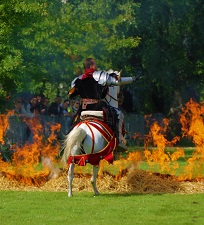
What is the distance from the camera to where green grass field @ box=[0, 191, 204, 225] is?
1566 cm

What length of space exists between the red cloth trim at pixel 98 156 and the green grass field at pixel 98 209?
0.67m

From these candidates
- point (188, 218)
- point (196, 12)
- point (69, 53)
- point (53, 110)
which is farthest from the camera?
point (196, 12)

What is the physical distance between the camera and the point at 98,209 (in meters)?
17.0

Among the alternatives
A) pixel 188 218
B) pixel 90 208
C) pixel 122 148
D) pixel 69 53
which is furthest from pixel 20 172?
pixel 69 53

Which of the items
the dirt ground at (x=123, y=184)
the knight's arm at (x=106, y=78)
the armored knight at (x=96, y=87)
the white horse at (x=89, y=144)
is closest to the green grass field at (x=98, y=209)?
the white horse at (x=89, y=144)

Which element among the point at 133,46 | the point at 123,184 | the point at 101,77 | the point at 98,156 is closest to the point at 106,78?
the point at 101,77

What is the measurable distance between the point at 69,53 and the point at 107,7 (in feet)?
31.0

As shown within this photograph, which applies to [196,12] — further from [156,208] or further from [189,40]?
[156,208]

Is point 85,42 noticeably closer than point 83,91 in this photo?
No

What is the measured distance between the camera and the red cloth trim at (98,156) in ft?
63.6

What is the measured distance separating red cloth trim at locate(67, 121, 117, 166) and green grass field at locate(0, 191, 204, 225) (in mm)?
675

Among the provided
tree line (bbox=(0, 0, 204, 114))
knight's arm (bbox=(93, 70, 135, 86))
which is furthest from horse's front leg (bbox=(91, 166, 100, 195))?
tree line (bbox=(0, 0, 204, 114))

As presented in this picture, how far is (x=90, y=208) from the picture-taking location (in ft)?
56.3

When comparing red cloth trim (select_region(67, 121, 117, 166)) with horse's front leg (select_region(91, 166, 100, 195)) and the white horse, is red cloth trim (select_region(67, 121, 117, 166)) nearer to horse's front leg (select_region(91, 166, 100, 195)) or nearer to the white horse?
the white horse
